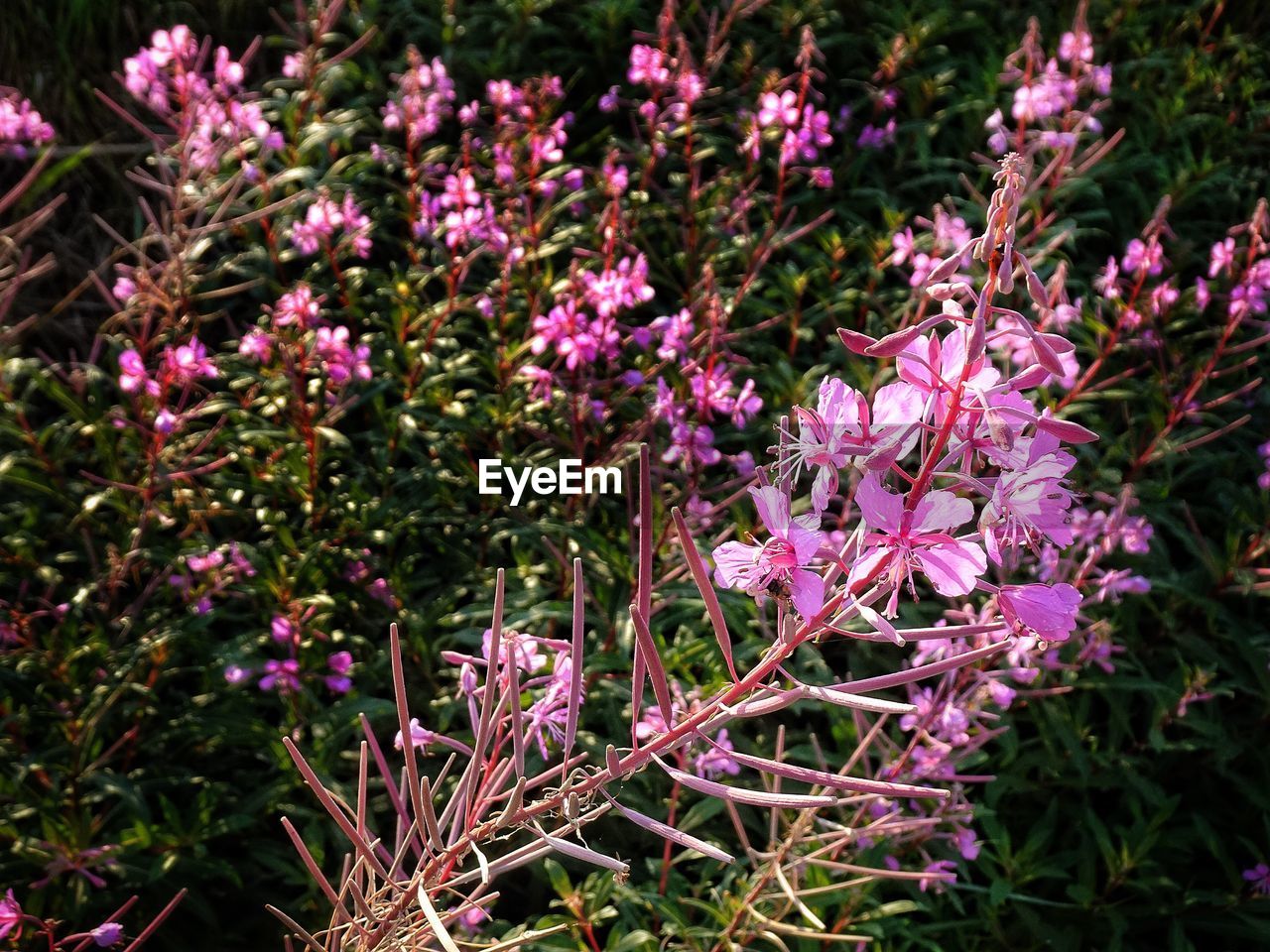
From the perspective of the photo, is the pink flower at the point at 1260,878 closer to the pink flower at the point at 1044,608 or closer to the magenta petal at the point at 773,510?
the pink flower at the point at 1044,608

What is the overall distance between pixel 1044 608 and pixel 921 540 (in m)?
0.12

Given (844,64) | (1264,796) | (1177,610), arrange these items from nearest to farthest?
(1264,796) → (1177,610) → (844,64)

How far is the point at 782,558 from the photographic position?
0.92 metres

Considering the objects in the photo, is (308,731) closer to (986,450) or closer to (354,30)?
(986,450)

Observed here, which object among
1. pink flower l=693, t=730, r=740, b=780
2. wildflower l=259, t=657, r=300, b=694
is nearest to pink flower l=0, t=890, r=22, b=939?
wildflower l=259, t=657, r=300, b=694

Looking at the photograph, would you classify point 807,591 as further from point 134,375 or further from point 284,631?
point 134,375

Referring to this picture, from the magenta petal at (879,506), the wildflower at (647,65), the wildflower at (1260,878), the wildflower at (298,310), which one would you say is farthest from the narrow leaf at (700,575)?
the wildflower at (647,65)

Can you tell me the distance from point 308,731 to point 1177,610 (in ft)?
8.39

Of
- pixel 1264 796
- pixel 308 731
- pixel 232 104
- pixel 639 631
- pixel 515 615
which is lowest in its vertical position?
pixel 1264 796

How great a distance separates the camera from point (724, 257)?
376 centimetres

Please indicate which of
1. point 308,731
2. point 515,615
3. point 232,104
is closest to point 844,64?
point 232,104

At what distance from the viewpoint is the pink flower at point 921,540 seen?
0.87 metres

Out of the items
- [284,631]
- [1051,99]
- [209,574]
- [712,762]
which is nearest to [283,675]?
[284,631]

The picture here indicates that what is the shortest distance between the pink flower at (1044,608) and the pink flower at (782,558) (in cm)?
16
